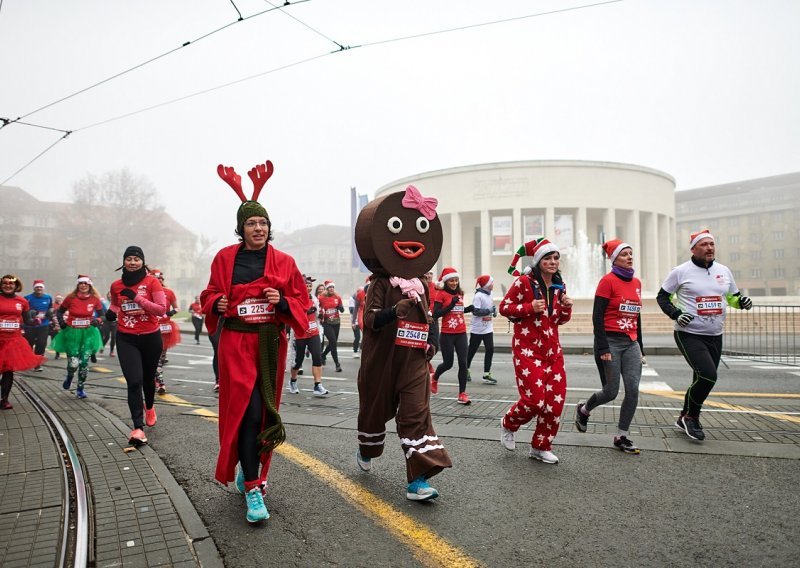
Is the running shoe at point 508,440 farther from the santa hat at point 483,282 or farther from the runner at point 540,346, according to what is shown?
the santa hat at point 483,282

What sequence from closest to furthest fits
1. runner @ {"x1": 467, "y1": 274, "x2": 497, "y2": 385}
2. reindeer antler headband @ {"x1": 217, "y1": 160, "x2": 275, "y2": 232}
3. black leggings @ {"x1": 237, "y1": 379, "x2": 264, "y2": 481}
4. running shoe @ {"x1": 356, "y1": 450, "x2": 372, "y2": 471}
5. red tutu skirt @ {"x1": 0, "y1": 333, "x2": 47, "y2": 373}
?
1. black leggings @ {"x1": 237, "y1": 379, "x2": 264, "y2": 481}
2. reindeer antler headband @ {"x1": 217, "y1": 160, "x2": 275, "y2": 232}
3. running shoe @ {"x1": 356, "y1": 450, "x2": 372, "y2": 471}
4. red tutu skirt @ {"x1": 0, "y1": 333, "x2": 47, "y2": 373}
5. runner @ {"x1": 467, "y1": 274, "x2": 497, "y2": 385}

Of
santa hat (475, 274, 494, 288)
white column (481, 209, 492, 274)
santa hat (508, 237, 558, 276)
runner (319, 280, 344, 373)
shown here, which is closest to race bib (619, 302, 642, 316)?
santa hat (508, 237, 558, 276)

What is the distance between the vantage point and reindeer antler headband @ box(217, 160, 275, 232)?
4.14 meters

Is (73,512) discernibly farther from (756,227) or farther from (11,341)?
(756,227)

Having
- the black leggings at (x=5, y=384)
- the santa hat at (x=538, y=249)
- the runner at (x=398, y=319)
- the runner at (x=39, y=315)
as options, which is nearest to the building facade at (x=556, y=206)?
the runner at (x=39, y=315)

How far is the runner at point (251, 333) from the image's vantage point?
392 cm

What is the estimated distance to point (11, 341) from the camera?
8.38 metres

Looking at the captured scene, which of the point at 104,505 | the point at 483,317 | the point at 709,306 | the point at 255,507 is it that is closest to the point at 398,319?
the point at 255,507

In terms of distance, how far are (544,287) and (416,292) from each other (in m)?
1.47

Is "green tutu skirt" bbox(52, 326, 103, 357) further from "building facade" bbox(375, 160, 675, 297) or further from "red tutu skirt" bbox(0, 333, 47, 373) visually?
"building facade" bbox(375, 160, 675, 297)

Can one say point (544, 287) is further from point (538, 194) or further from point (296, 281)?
point (538, 194)

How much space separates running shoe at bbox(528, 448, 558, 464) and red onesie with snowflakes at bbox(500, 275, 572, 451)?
0.04 meters

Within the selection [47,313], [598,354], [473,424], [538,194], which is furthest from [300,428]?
[538,194]

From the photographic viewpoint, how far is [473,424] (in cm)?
665
